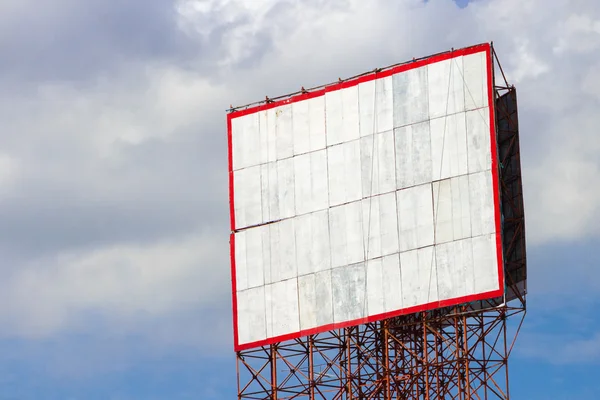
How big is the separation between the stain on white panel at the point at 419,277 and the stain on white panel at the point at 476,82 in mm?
6503

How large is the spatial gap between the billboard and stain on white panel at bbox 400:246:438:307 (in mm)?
43

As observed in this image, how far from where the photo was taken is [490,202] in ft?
315

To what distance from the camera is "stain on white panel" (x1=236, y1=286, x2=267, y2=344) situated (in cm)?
10269

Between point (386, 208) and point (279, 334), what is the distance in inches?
317

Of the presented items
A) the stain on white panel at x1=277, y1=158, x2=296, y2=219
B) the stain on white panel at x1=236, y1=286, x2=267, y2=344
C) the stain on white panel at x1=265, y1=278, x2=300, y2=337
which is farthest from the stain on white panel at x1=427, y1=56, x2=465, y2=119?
the stain on white panel at x1=236, y1=286, x2=267, y2=344

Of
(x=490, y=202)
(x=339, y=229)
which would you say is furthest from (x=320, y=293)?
(x=490, y=202)

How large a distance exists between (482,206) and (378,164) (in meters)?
5.65

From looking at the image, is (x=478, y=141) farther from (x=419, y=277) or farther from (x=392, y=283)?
(x=392, y=283)

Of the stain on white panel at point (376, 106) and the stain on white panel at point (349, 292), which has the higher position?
the stain on white panel at point (376, 106)

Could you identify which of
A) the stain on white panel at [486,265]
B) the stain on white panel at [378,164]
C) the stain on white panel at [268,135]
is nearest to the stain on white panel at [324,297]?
the stain on white panel at [378,164]

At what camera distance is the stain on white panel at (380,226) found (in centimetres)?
9856

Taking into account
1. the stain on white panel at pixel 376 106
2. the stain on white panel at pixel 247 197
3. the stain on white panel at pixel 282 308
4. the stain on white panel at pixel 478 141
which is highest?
the stain on white panel at pixel 376 106

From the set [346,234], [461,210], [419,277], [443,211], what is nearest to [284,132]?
[346,234]

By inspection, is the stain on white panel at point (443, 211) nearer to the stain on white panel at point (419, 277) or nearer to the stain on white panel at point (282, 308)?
the stain on white panel at point (419, 277)
